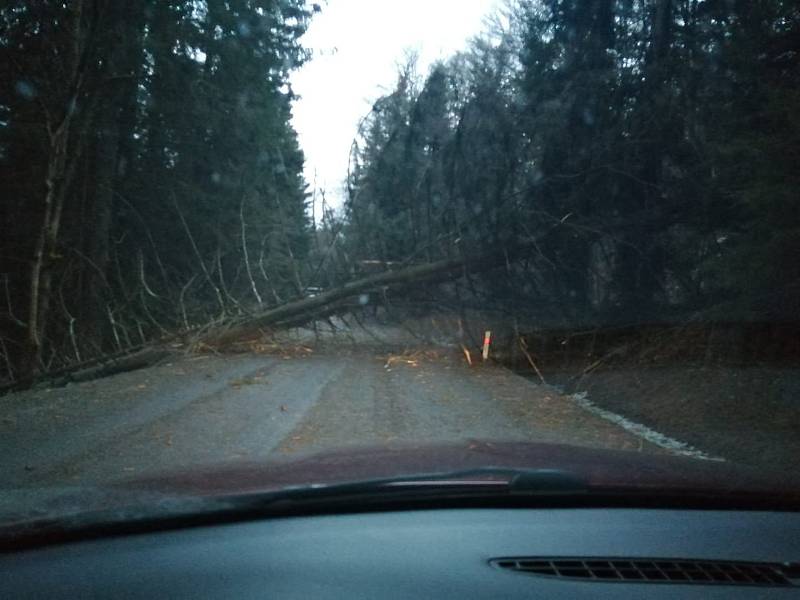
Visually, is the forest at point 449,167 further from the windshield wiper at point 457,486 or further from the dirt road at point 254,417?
the windshield wiper at point 457,486

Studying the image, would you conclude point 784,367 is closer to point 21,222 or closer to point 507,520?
point 507,520

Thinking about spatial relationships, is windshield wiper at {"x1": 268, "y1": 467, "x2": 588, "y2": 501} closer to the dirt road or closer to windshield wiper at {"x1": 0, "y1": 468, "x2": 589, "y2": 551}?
windshield wiper at {"x1": 0, "y1": 468, "x2": 589, "y2": 551}

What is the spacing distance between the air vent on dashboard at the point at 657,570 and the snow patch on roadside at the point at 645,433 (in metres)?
4.47

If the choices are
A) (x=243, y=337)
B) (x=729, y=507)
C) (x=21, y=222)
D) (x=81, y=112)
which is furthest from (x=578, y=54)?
(x=729, y=507)

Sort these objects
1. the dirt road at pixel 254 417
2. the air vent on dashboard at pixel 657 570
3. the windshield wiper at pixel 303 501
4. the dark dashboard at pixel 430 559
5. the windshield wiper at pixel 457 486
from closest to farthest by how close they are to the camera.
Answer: the dark dashboard at pixel 430 559 < the air vent on dashboard at pixel 657 570 < the windshield wiper at pixel 303 501 < the windshield wiper at pixel 457 486 < the dirt road at pixel 254 417

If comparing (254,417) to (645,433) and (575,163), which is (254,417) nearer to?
(645,433)

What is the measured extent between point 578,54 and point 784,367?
8.07 metres

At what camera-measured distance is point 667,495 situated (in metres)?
3.80

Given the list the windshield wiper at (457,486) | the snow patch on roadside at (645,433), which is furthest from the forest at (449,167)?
the windshield wiper at (457,486)

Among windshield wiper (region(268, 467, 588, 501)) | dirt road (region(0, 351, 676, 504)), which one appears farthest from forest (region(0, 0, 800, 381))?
windshield wiper (region(268, 467, 588, 501))

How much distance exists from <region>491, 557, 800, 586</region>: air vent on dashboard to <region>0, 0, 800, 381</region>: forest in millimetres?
8256

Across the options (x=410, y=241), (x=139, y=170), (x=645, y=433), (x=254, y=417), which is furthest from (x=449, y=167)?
(x=139, y=170)

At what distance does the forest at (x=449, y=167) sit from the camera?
14.1 metres

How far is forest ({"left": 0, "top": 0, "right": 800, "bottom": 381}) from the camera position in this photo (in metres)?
14.1
